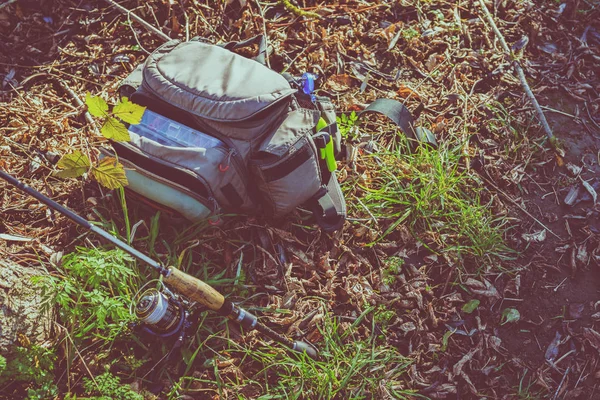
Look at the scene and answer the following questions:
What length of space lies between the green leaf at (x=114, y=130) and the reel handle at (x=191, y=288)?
676mm

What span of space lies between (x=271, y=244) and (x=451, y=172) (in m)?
1.30

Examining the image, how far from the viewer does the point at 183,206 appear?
2799 mm

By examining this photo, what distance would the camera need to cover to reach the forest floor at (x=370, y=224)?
9.11ft

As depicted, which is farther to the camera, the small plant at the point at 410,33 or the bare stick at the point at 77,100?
the small plant at the point at 410,33

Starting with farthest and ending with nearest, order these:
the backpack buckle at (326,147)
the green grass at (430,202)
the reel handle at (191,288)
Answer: the green grass at (430,202) → the backpack buckle at (326,147) → the reel handle at (191,288)

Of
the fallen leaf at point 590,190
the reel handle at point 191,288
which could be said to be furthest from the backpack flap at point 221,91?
the fallen leaf at point 590,190

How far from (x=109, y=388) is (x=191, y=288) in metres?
0.64

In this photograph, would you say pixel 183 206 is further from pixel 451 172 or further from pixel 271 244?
pixel 451 172

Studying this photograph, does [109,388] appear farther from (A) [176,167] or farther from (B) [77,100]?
(B) [77,100]

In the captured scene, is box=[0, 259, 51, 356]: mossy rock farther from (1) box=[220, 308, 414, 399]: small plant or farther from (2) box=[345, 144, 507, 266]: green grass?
(2) box=[345, 144, 507, 266]: green grass

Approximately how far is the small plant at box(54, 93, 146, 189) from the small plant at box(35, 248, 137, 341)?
0.44 m

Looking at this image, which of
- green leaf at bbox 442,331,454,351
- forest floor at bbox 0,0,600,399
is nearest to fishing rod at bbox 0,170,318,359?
forest floor at bbox 0,0,600,399

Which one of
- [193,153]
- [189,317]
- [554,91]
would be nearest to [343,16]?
[554,91]

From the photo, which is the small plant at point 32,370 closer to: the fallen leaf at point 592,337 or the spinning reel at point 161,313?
the spinning reel at point 161,313
